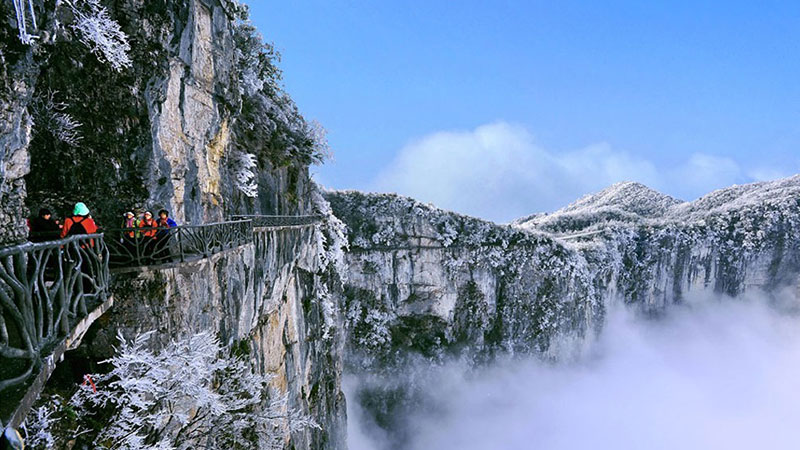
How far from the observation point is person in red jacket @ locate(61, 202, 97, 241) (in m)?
6.01

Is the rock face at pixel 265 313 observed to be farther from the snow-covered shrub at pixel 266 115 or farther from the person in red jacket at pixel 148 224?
the snow-covered shrub at pixel 266 115

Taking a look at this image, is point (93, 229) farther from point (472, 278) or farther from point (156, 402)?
point (472, 278)

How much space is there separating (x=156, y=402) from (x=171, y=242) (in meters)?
3.19

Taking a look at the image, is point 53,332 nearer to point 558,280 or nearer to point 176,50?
point 176,50

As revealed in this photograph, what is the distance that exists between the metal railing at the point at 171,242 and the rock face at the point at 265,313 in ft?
0.97

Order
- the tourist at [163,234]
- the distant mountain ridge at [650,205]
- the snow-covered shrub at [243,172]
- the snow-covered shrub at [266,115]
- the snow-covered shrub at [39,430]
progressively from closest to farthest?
the snow-covered shrub at [39,430]
the tourist at [163,234]
the snow-covered shrub at [243,172]
the snow-covered shrub at [266,115]
the distant mountain ridge at [650,205]

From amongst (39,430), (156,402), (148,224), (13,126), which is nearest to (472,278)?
(148,224)

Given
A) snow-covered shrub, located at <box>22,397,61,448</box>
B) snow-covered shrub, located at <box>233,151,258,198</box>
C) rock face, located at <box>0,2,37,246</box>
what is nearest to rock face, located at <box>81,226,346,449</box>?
snow-covered shrub, located at <box>22,397,61,448</box>

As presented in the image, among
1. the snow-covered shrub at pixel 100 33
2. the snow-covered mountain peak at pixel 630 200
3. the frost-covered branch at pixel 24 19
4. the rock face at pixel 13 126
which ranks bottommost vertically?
the rock face at pixel 13 126

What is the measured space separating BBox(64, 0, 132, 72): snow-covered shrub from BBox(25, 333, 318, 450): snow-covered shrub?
5.61 m

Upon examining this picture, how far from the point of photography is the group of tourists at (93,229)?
6098mm

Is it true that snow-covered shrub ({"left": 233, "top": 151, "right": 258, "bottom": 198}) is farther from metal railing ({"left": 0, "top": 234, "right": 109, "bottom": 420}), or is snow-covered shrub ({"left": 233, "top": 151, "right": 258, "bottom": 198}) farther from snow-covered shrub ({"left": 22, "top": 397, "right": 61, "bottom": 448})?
snow-covered shrub ({"left": 22, "top": 397, "right": 61, "bottom": 448})

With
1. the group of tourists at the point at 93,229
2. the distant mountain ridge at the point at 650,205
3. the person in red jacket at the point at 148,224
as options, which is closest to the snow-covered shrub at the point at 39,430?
the group of tourists at the point at 93,229

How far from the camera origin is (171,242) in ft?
26.7
